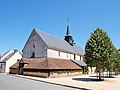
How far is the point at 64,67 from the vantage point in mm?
36688

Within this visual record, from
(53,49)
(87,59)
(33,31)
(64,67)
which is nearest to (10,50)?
(33,31)

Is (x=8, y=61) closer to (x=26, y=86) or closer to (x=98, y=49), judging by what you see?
(x=98, y=49)

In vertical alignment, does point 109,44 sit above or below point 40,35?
below

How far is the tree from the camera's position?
91.7ft

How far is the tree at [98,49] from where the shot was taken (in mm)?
27953

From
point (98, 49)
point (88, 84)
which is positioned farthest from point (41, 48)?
point (88, 84)

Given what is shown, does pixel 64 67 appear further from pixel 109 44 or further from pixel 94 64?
pixel 109 44

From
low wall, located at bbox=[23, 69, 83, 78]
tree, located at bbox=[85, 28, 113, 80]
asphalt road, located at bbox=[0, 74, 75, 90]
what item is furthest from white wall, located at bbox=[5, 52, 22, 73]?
asphalt road, located at bbox=[0, 74, 75, 90]

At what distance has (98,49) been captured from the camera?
93.1ft

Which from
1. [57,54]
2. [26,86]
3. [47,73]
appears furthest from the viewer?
[57,54]

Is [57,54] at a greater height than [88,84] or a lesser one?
greater

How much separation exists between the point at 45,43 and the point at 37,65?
599cm

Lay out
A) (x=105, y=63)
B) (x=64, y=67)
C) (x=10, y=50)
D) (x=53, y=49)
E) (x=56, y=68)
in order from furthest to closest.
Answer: (x=10, y=50)
(x=53, y=49)
(x=64, y=67)
(x=56, y=68)
(x=105, y=63)

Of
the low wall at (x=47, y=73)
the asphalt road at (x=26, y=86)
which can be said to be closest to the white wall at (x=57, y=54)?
the low wall at (x=47, y=73)
